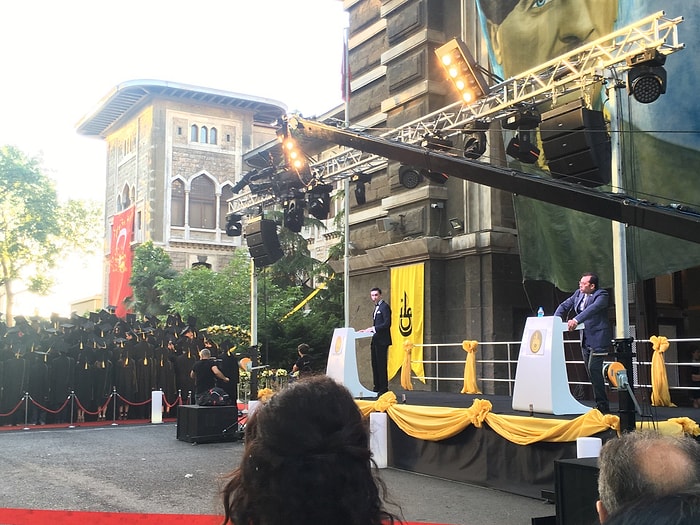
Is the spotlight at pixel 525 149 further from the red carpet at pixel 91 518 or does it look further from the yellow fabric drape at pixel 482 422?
the red carpet at pixel 91 518

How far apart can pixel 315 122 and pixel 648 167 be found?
5.96 meters

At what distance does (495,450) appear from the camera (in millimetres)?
9734

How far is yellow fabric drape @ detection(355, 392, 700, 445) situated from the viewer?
821 cm

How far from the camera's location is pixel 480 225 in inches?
676

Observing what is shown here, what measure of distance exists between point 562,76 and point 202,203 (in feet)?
133

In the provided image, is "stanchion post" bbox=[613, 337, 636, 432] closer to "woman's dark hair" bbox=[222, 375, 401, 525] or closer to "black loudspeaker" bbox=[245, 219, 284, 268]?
"woman's dark hair" bbox=[222, 375, 401, 525]

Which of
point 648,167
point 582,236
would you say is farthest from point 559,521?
point 582,236

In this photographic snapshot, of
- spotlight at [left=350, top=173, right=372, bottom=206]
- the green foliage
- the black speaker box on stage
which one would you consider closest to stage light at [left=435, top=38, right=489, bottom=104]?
spotlight at [left=350, top=173, right=372, bottom=206]

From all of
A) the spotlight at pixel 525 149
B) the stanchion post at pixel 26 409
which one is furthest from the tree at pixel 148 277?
the spotlight at pixel 525 149

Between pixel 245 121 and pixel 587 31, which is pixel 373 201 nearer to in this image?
pixel 587 31

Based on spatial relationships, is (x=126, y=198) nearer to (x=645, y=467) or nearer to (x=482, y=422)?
(x=482, y=422)

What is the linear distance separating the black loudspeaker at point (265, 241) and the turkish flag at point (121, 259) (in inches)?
1266

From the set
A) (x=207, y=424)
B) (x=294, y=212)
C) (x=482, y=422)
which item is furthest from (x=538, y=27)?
(x=207, y=424)

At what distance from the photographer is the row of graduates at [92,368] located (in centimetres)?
1758
